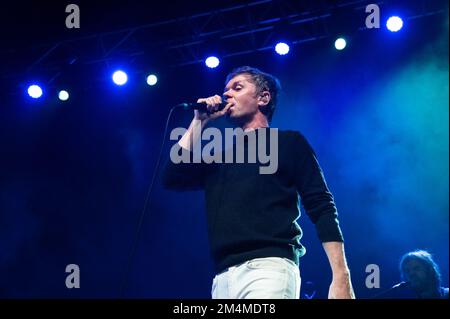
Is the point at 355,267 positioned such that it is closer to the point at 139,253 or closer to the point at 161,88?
the point at 139,253

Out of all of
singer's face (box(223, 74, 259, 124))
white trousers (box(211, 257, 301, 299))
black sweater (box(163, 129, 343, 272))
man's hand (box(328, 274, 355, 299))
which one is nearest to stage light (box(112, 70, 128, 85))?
singer's face (box(223, 74, 259, 124))

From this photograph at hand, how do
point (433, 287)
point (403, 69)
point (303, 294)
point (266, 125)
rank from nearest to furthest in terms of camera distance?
point (266, 125) → point (433, 287) → point (303, 294) → point (403, 69)

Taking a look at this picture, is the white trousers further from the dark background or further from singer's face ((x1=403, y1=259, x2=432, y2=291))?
the dark background

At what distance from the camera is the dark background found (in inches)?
221

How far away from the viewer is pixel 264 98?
9.11 ft

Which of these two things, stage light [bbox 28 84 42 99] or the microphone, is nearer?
the microphone

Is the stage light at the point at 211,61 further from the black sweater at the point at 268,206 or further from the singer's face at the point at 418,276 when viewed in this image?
the black sweater at the point at 268,206

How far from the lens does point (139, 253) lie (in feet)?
21.1

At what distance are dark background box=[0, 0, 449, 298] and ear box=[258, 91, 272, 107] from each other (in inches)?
106

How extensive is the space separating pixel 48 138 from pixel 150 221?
1.46 metres

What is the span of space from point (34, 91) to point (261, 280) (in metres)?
4.55

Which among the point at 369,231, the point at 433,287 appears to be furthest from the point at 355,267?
the point at 433,287

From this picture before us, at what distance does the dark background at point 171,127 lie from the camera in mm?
5625

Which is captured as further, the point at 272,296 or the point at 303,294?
the point at 303,294
